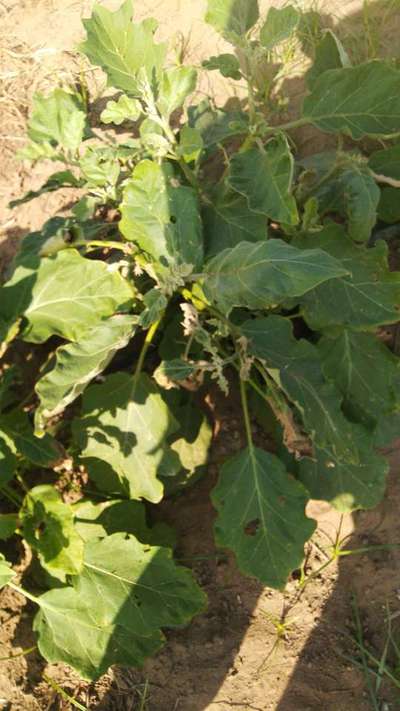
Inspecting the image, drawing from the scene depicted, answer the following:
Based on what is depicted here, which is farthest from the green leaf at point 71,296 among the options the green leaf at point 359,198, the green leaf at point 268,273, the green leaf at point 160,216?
the green leaf at point 359,198

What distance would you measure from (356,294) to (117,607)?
1275 mm

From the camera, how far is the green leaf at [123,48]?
2.61 meters

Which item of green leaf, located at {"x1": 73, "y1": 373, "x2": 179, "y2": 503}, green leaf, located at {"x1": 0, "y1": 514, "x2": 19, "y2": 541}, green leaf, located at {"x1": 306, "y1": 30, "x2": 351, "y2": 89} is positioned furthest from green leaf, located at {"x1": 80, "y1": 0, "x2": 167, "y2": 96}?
green leaf, located at {"x1": 0, "y1": 514, "x2": 19, "y2": 541}

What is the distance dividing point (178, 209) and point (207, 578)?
1.36 meters

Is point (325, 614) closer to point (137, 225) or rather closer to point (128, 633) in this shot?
point (128, 633)

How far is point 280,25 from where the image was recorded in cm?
258

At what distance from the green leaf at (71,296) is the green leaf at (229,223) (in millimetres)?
332

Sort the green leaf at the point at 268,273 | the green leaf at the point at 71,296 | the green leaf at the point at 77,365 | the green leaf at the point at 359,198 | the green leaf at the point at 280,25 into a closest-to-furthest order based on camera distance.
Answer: the green leaf at the point at 268,273 < the green leaf at the point at 77,365 < the green leaf at the point at 359,198 < the green leaf at the point at 280,25 < the green leaf at the point at 71,296

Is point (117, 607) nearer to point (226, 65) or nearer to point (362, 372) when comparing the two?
point (362, 372)

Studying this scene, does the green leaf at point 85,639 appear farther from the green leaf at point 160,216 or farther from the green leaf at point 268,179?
the green leaf at point 268,179

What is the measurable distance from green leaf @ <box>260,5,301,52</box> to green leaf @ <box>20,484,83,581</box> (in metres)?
1.70

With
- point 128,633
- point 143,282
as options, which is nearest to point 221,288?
point 143,282

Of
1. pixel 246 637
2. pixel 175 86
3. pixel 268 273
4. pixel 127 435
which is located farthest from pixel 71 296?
pixel 246 637

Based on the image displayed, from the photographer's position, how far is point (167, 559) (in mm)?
2582
